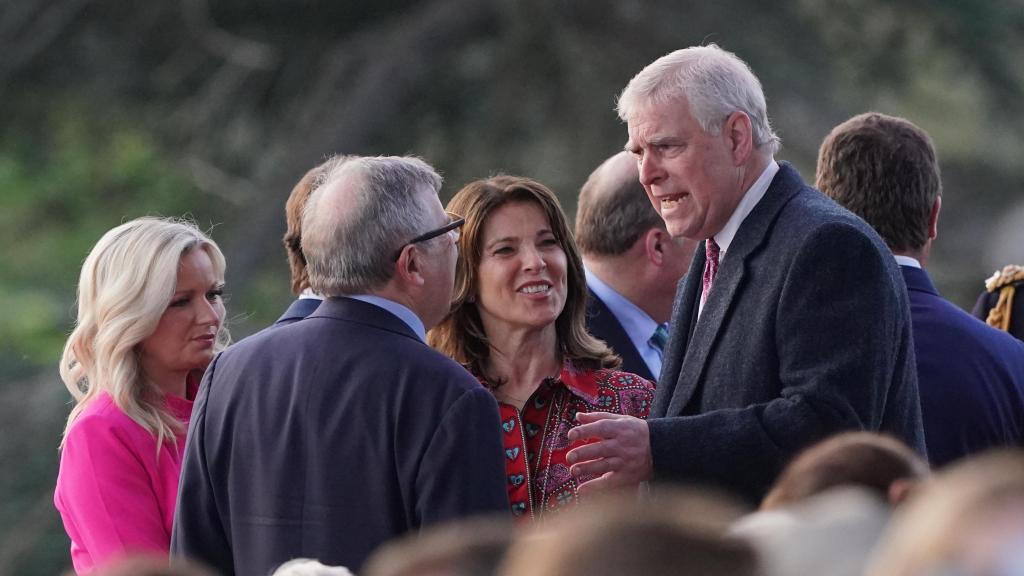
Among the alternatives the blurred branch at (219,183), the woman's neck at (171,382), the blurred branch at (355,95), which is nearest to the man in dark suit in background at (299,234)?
the woman's neck at (171,382)

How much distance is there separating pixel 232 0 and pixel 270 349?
6898 millimetres

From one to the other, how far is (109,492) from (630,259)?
5.86 feet

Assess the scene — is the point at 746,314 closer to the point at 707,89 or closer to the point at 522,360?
the point at 707,89

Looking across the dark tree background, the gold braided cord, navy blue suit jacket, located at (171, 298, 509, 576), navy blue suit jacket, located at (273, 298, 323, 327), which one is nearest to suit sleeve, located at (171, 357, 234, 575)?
navy blue suit jacket, located at (171, 298, 509, 576)

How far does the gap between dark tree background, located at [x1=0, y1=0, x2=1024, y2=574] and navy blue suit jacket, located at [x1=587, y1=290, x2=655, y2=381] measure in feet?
14.7

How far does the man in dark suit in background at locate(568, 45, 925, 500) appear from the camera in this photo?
316cm

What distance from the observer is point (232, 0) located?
31.9 ft

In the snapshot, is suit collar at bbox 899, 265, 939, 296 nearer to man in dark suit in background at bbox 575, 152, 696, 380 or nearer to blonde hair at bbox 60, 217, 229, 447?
man in dark suit in background at bbox 575, 152, 696, 380

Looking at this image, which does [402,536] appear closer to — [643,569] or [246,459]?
[246,459]

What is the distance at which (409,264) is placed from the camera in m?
3.23

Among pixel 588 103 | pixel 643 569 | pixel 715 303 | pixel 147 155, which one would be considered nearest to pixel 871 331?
pixel 715 303

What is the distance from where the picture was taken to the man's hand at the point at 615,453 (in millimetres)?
3146

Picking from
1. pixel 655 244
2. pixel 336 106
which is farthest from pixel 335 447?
pixel 336 106

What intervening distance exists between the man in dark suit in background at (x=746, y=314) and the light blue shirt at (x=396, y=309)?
41cm
